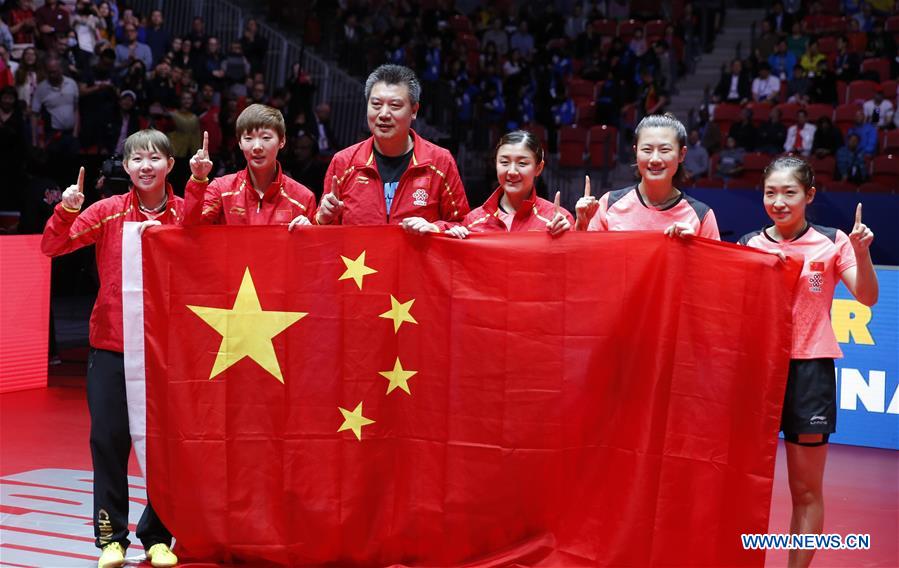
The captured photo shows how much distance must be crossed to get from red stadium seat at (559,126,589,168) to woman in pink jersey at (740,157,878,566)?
36.6 ft

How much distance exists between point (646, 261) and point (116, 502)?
2477 mm

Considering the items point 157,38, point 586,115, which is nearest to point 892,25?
point 586,115

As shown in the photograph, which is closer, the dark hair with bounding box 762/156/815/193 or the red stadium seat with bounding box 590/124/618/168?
the dark hair with bounding box 762/156/815/193

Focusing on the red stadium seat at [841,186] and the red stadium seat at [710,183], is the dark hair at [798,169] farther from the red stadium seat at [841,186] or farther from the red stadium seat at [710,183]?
the red stadium seat at [710,183]

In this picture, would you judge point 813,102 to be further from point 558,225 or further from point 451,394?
point 451,394

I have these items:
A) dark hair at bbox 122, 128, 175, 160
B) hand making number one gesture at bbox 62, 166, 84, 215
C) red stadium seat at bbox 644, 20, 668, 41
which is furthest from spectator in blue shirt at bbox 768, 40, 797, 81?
hand making number one gesture at bbox 62, 166, 84, 215

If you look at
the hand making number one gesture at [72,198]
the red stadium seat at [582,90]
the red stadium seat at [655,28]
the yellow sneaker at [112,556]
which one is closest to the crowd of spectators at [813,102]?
the red stadium seat at [655,28]

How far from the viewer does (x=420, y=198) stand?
453 centimetres

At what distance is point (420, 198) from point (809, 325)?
1.71 meters

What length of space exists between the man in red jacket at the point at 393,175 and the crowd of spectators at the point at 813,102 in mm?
9822

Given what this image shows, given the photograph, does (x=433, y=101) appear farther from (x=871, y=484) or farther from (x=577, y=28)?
(x=871, y=484)

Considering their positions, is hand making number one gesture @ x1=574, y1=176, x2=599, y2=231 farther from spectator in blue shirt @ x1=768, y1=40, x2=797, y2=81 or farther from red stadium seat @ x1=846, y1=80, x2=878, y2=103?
spectator in blue shirt @ x1=768, y1=40, x2=797, y2=81

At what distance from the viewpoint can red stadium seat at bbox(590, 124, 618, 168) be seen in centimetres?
1464

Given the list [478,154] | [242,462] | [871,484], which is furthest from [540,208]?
[478,154]
